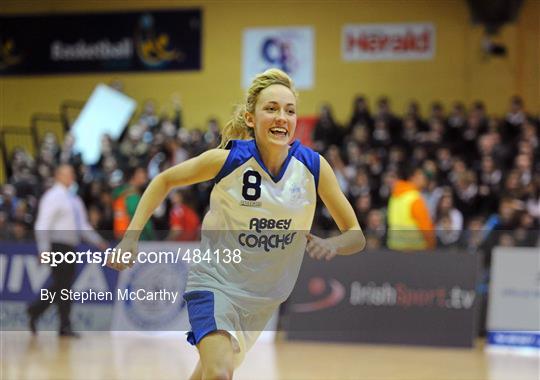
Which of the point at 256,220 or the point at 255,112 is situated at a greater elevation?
the point at 255,112

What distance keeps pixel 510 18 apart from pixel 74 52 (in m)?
10.5

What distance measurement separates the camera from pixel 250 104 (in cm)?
516

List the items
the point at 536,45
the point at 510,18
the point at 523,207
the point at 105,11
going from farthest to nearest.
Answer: the point at 105,11 → the point at 536,45 → the point at 510,18 → the point at 523,207

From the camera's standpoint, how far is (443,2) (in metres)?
21.2

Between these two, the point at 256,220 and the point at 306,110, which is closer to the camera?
the point at 256,220

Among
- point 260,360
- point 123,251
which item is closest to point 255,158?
point 123,251

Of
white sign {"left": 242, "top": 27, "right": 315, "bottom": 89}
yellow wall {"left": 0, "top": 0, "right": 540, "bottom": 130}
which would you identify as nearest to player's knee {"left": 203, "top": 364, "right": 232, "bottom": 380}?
yellow wall {"left": 0, "top": 0, "right": 540, "bottom": 130}

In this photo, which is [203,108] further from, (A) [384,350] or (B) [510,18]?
(A) [384,350]

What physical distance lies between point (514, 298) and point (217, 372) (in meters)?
7.36

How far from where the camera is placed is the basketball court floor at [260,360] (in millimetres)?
8742

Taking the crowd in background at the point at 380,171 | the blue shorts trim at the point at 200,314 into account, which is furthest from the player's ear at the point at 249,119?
the crowd in background at the point at 380,171

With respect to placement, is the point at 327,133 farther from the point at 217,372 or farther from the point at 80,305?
the point at 217,372

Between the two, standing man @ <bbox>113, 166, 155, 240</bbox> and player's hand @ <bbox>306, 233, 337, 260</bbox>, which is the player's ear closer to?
player's hand @ <bbox>306, 233, 337, 260</bbox>

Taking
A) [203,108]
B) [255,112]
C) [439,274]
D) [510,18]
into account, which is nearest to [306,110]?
[203,108]
